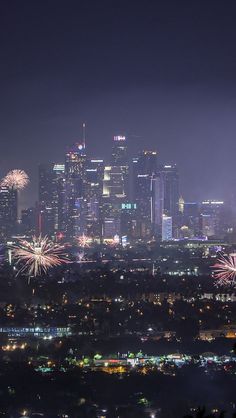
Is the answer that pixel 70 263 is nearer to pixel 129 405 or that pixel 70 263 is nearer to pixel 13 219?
pixel 13 219

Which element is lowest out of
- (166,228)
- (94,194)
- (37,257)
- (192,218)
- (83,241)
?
(37,257)

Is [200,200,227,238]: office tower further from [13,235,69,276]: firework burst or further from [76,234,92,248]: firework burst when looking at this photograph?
[13,235,69,276]: firework burst

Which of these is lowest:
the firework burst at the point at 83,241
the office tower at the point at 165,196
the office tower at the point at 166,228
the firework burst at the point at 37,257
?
the firework burst at the point at 37,257

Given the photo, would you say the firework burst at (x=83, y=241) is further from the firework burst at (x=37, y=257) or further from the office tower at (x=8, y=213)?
the office tower at (x=8, y=213)

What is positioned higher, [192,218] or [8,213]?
[192,218]

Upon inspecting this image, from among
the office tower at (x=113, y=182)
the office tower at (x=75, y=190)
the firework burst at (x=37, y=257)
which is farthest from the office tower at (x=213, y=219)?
the firework burst at (x=37, y=257)

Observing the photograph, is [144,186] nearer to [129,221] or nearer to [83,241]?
[129,221]

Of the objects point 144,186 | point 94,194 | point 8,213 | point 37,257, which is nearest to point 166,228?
point 144,186
